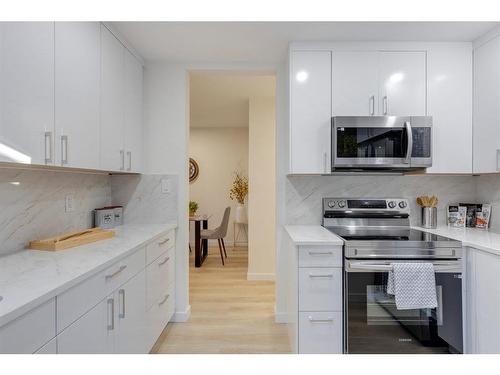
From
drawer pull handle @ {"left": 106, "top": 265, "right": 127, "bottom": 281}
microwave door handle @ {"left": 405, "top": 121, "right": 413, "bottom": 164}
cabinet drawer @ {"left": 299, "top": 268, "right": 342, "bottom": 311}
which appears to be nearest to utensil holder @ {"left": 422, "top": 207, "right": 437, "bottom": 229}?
microwave door handle @ {"left": 405, "top": 121, "right": 413, "bottom": 164}

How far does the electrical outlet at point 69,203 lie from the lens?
6.63 feet

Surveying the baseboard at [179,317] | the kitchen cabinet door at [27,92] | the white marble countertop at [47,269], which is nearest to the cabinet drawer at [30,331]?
the white marble countertop at [47,269]

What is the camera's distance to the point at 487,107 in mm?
2139

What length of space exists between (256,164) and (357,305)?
240 cm

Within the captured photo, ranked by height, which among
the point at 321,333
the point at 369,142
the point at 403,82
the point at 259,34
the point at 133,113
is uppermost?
the point at 259,34

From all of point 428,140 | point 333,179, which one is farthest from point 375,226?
point 428,140

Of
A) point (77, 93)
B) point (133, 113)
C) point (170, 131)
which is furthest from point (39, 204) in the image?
point (170, 131)

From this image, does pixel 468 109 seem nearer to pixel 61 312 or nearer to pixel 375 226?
pixel 375 226

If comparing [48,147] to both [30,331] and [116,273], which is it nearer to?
[116,273]

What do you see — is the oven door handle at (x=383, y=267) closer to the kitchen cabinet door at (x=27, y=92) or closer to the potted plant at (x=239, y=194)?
the kitchen cabinet door at (x=27, y=92)

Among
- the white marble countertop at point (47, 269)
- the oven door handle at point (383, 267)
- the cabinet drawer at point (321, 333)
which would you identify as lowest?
the cabinet drawer at point (321, 333)

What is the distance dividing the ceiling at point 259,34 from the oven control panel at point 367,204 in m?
1.26

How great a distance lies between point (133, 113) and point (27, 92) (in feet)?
3.84

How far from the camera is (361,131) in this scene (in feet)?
7.20
